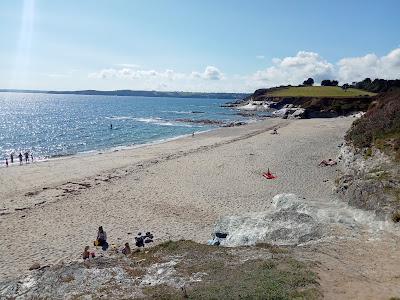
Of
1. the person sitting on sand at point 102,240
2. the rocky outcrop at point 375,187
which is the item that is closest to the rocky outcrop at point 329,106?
the rocky outcrop at point 375,187

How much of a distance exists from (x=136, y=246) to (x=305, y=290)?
32.0ft

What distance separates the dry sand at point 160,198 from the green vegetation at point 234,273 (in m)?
0.90

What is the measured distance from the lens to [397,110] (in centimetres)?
2873

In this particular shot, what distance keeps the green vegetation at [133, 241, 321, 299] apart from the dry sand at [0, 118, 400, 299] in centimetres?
90

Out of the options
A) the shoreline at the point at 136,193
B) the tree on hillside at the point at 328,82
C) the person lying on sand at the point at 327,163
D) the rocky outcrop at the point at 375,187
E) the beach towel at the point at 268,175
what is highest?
the tree on hillside at the point at 328,82

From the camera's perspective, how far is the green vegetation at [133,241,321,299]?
1091 centimetres

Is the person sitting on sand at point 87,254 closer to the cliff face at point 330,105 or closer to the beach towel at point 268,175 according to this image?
the beach towel at point 268,175

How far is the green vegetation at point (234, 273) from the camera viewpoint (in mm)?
10906

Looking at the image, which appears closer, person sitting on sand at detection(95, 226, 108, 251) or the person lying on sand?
person sitting on sand at detection(95, 226, 108, 251)

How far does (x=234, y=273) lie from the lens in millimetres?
12383

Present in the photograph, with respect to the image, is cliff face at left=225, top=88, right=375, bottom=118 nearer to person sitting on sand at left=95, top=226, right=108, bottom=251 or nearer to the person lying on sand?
the person lying on sand

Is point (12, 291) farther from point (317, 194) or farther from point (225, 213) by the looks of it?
point (317, 194)

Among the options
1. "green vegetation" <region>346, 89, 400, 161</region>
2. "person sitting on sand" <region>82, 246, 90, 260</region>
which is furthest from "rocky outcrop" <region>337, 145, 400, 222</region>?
"person sitting on sand" <region>82, 246, 90, 260</region>

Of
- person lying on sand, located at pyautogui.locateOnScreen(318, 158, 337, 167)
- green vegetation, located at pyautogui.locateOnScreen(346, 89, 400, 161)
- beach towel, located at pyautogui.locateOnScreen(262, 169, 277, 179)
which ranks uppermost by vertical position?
green vegetation, located at pyautogui.locateOnScreen(346, 89, 400, 161)
